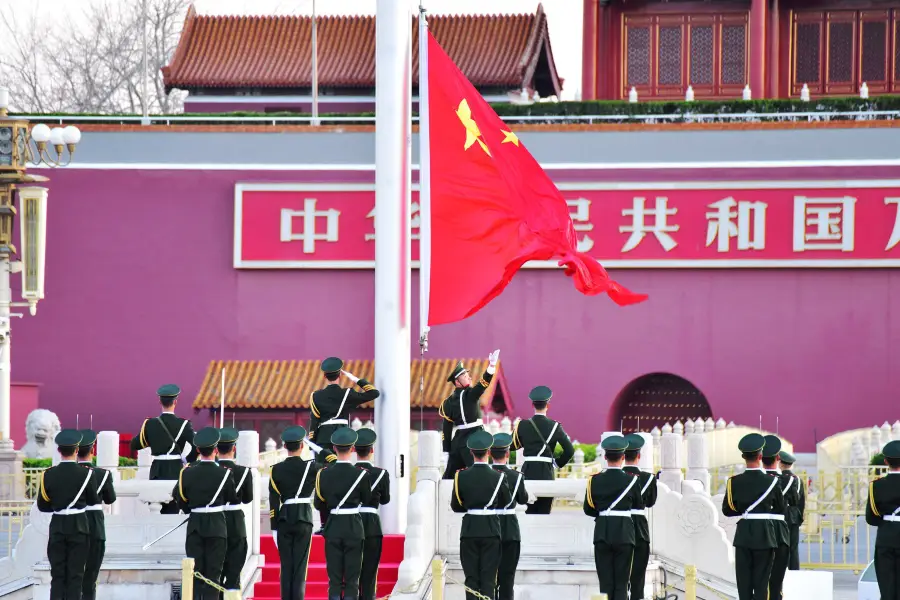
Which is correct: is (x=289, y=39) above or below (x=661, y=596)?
above

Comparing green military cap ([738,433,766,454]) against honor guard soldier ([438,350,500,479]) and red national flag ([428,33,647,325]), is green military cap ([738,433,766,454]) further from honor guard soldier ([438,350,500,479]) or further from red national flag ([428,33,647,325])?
honor guard soldier ([438,350,500,479])

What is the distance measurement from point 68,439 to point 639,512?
387 centimetres

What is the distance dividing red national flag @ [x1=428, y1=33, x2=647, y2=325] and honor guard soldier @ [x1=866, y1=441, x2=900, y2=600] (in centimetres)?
261

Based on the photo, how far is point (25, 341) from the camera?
78.5 ft

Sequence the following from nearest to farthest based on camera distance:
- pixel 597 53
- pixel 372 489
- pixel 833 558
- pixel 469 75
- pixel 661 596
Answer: pixel 372 489 < pixel 661 596 < pixel 833 558 < pixel 597 53 < pixel 469 75

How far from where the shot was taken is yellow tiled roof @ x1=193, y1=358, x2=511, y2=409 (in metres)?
22.3

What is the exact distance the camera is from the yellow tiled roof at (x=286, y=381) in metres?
22.3

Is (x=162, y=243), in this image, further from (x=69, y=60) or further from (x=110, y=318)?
(x=69, y=60)

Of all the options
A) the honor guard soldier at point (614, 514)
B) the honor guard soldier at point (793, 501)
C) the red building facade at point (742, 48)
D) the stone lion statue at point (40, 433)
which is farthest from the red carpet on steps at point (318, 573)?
the red building facade at point (742, 48)

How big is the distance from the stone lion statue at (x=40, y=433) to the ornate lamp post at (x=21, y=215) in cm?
134

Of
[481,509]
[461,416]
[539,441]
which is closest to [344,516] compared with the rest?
[481,509]

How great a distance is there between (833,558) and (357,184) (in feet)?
32.5

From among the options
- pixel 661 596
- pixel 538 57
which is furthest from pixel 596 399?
pixel 661 596

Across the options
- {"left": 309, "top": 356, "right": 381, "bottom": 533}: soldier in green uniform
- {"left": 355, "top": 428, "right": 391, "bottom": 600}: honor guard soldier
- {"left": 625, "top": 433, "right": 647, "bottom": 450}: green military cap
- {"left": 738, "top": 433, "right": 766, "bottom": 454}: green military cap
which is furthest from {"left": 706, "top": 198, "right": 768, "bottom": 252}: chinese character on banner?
{"left": 355, "top": 428, "right": 391, "bottom": 600}: honor guard soldier
